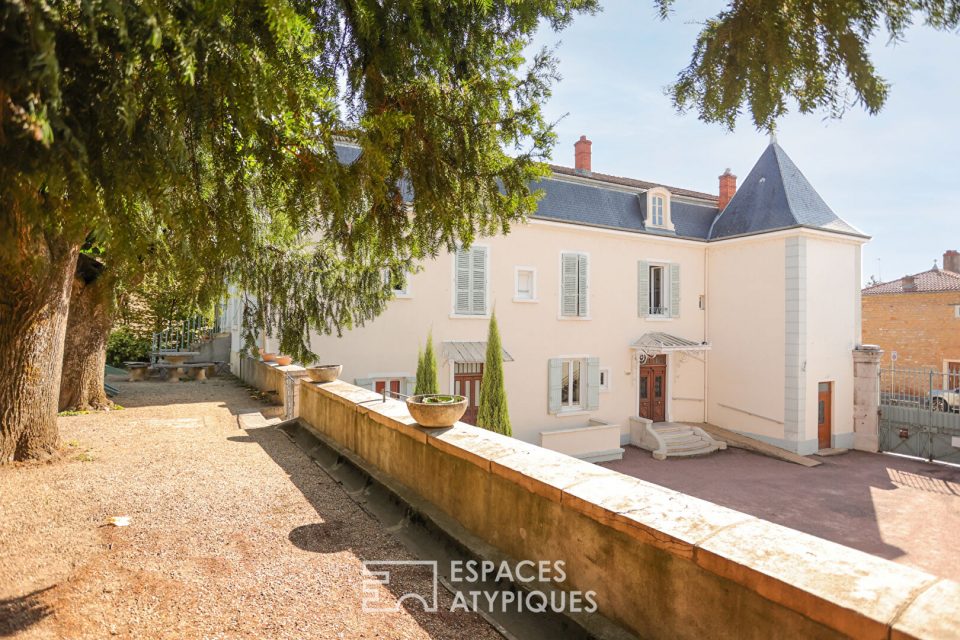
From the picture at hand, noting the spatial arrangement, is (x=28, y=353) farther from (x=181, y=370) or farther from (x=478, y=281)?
(x=181, y=370)

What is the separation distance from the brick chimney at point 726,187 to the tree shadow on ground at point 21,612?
19304 mm

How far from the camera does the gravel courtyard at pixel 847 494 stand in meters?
8.64

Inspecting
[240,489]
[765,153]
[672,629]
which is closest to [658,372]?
[765,153]

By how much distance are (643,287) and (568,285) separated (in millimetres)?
2867

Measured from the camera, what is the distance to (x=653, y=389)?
16.0 metres

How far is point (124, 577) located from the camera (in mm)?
3059

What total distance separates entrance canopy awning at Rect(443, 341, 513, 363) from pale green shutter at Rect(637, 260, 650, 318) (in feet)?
16.8

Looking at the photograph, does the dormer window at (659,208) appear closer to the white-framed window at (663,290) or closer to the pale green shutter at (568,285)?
the white-framed window at (663,290)

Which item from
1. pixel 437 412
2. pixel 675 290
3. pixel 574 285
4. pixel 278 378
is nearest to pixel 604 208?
pixel 574 285

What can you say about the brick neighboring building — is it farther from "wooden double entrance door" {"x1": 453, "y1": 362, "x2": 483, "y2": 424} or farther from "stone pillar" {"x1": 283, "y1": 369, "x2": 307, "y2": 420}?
"stone pillar" {"x1": 283, "y1": 369, "x2": 307, "y2": 420}

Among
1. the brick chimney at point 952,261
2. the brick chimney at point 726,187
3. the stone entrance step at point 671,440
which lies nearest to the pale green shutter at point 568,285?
the stone entrance step at point 671,440

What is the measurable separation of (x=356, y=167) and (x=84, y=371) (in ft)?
29.3

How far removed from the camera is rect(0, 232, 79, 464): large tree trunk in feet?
17.4

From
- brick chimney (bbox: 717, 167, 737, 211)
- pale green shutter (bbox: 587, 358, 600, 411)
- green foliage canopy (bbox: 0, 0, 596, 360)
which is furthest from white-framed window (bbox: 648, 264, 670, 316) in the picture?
green foliage canopy (bbox: 0, 0, 596, 360)
